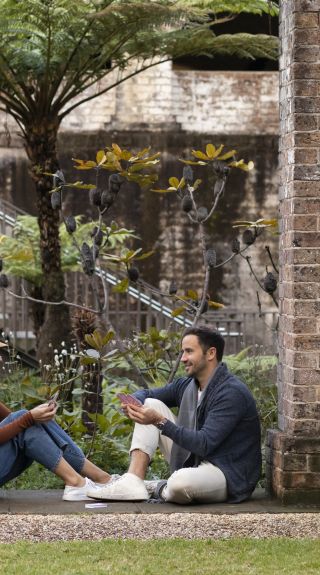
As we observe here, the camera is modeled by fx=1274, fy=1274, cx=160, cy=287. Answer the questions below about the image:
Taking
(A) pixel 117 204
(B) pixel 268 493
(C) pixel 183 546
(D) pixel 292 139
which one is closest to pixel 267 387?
(B) pixel 268 493

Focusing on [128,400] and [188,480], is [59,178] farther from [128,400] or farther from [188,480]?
[188,480]

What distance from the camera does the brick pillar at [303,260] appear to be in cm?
717

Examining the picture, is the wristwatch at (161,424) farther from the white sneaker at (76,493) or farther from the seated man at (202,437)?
the white sneaker at (76,493)

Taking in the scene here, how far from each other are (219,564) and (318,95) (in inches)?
111

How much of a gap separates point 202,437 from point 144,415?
0.35 m

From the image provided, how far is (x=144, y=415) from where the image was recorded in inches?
281

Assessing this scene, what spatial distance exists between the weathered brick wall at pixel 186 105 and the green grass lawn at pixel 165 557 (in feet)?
47.2

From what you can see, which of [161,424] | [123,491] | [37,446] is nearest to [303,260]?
[161,424]

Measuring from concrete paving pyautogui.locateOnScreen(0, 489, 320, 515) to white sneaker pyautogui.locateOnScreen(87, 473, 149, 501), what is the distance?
0.11 feet

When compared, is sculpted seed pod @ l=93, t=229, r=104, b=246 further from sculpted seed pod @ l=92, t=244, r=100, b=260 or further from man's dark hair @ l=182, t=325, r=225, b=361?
man's dark hair @ l=182, t=325, r=225, b=361

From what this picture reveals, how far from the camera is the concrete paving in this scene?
701cm

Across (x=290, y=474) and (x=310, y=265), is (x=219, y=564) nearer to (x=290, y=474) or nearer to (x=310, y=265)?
(x=290, y=474)

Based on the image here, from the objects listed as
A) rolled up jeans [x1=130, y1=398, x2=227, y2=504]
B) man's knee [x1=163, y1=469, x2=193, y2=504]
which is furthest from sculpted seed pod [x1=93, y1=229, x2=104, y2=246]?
man's knee [x1=163, y1=469, x2=193, y2=504]

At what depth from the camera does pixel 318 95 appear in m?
7.18
